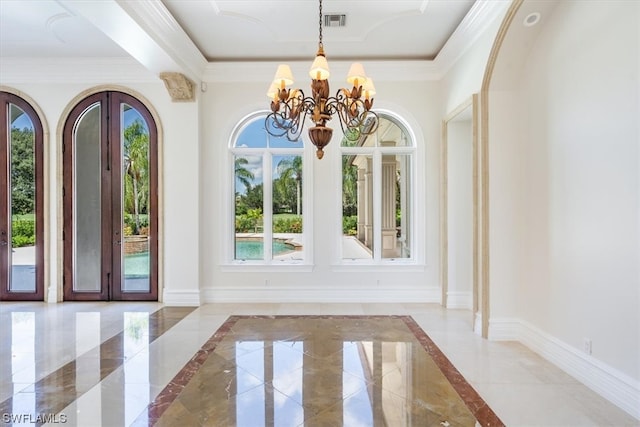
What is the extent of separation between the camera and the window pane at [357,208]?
19.5 ft

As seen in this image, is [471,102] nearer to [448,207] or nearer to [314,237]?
[448,207]

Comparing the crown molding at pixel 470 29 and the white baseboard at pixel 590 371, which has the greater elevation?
the crown molding at pixel 470 29

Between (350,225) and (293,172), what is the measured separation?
127 centimetres

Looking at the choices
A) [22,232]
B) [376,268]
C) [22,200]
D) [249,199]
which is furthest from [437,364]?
[22,200]

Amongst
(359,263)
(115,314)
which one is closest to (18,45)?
(115,314)

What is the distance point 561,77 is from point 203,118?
15.5ft

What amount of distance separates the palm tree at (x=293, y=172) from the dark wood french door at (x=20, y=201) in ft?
12.5

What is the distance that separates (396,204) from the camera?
236 inches

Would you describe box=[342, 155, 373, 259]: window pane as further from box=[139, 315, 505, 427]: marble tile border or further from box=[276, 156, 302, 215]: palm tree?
box=[139, 315, 505, 427]: marble tile border

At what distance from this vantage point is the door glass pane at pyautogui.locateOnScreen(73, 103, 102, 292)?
5.82m

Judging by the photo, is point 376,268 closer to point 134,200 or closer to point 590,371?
point 590,371

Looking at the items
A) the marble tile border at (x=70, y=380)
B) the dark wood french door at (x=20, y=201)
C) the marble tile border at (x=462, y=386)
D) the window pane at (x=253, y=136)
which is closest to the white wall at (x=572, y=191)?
the marble tile border at (x=462, y=386)

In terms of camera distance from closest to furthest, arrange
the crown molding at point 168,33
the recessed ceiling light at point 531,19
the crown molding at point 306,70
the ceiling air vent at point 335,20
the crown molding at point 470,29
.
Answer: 1. the recessed ceiling light at point 531,19
2. the crown molding at point 168,33
3. the crown molding at point 470,29
4. the ceiling air vent at point 335,20
5. the crown molding at point 306,70

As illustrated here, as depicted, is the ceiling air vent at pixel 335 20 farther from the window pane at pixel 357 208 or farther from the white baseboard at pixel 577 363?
Answer: the white baseboard at pixel 577 363
